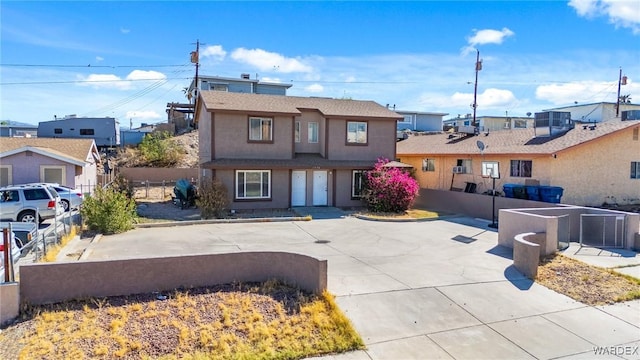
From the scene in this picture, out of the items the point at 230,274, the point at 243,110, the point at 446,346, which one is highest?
the point at 243,110

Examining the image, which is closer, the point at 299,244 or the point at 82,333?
the point at 82,333

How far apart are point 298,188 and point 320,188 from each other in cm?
129

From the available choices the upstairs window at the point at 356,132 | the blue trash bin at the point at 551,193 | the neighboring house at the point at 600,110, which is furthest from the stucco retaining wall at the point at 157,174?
the neighboring house at the point at 600,110

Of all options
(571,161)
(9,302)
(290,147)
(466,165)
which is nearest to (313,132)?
(290,147)

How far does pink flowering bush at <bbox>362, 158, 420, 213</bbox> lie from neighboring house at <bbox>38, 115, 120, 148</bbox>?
32275mm

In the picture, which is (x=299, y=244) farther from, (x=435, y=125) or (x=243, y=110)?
(x=435, y=125)

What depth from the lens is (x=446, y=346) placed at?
262 inches

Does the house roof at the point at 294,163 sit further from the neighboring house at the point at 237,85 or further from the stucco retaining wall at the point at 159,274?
the neighboring house at the point at 237,85

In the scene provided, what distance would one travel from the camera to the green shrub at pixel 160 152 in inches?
1471

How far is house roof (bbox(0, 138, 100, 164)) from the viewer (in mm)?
24078

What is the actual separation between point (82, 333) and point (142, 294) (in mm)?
1492

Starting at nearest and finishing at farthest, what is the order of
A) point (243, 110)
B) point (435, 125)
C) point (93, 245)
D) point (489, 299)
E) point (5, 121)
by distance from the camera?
point (489, 299) → point (93, 245) → point (243, 110) → point (435, 125) → point (5, 121)

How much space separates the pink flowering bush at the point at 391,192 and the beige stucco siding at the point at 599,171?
685cm

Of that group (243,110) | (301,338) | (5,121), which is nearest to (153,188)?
(243,110)
